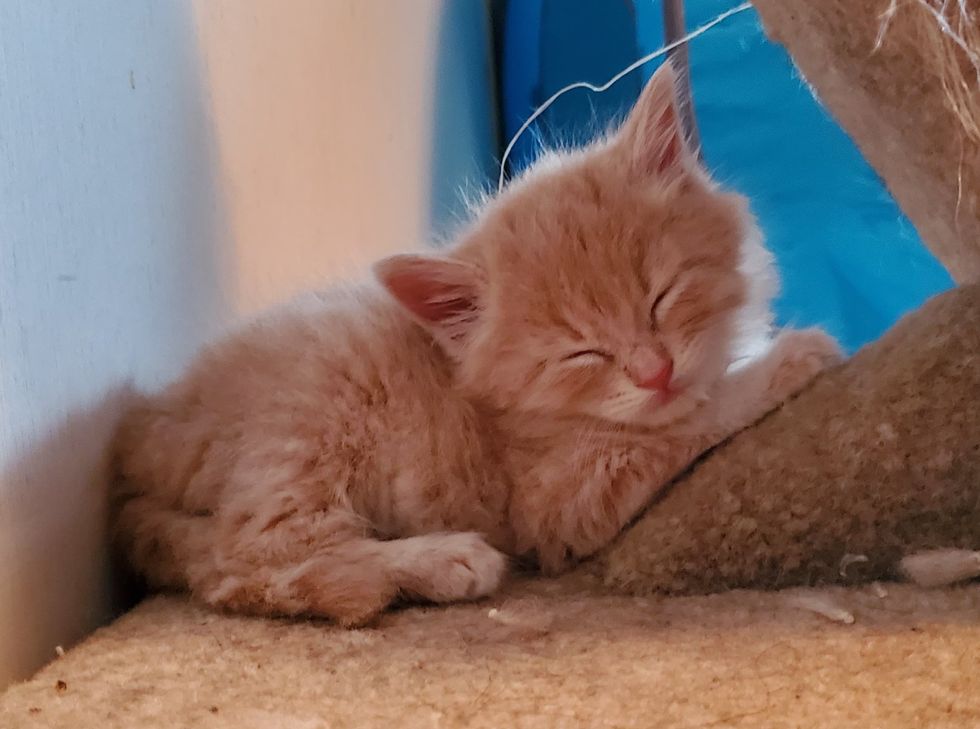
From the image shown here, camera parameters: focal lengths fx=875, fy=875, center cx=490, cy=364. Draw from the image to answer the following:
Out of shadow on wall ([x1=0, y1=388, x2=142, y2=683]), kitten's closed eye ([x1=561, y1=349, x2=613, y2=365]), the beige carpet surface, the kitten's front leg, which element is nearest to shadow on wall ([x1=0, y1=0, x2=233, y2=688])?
shadow on wall ([x1=0, y1=388, x2=142, y2=683])

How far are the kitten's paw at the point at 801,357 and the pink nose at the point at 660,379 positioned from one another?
0.13 meters

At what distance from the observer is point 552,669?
0.74m

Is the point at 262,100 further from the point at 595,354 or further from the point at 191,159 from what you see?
the point at 595,354

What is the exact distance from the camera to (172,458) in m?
1.06

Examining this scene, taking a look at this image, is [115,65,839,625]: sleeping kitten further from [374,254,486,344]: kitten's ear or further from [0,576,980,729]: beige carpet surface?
[0,576,980,729]: beige carpet surface

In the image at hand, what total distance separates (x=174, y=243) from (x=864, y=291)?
1.83 meters

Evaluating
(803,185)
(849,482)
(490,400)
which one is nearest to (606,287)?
(490,400)

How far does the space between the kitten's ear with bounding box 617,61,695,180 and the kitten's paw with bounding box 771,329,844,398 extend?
10.9 inches

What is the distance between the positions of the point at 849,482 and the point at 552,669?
15.4 inches

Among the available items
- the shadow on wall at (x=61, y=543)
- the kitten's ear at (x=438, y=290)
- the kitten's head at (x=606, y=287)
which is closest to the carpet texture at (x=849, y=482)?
the kitten's head at (x=606, y=287)

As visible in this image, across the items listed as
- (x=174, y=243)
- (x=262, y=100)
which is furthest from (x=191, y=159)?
(x=262, y=100)

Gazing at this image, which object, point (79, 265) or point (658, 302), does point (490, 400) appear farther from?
point (79, 265)

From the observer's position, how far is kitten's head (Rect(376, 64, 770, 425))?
3.52 ft

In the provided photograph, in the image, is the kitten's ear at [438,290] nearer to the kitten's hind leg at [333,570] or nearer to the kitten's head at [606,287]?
the kitten's head at [606,287]
